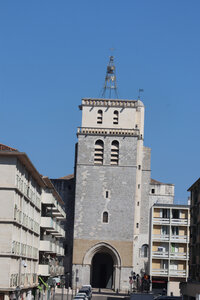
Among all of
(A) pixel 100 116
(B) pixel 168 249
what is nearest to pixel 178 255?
(B) pixel 168 249

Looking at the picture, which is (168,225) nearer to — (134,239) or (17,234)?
(134,239)

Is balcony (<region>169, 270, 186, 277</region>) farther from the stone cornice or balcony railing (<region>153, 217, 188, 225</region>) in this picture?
the stone cornice

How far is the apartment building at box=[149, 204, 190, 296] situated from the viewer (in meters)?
81.7

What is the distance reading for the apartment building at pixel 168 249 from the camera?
268 ft

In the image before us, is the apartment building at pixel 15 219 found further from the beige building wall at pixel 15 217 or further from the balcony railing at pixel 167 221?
the balcony railing at pixel 167 221

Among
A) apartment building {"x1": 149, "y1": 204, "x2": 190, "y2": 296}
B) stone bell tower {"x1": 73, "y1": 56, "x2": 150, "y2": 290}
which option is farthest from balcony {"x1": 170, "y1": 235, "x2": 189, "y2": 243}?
stone bell tower {"x1": 73, "y1": 56, "x2": 150, "y2": 290}

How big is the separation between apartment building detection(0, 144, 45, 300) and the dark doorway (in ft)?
146

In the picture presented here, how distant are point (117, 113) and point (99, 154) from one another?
21.4 ft

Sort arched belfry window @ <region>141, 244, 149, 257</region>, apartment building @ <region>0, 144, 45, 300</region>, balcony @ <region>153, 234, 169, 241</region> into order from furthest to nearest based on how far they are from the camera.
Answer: arched belfry window @ <region>141, 244, 149, 257</region> → balcony @ <region>153, 234, 169, 241</region> → apartment building @ <region>0, 144, 45, 300</region>

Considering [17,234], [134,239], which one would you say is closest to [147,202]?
[134,239]

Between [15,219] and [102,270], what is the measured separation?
5484 cm

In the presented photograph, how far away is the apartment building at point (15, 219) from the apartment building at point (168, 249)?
3260 cm

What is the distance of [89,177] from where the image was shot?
289 feet

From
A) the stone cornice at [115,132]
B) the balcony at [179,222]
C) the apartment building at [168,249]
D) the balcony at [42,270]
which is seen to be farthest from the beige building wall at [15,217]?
the stone cornice at [115,132]
